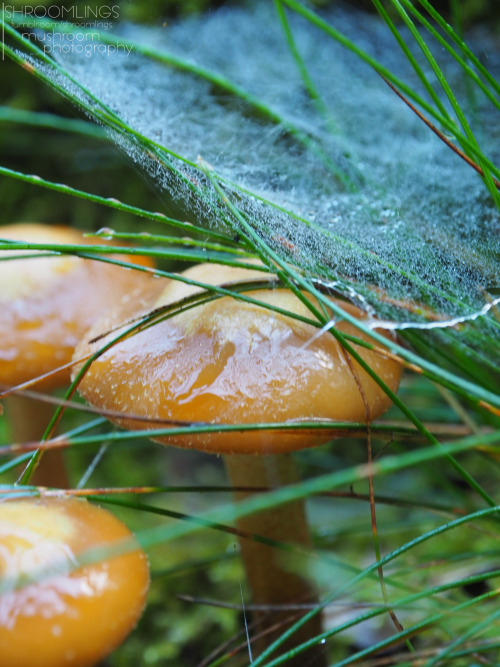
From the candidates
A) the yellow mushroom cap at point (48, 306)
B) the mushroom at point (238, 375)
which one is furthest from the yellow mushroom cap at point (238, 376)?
the yellow mushroom cap at point (48, 306)

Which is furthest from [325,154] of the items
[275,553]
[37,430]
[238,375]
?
[37,430]

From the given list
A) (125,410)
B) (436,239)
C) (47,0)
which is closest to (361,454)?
(436,239)

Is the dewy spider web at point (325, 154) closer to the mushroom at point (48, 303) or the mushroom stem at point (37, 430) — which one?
the mushroom at point (48, 303)

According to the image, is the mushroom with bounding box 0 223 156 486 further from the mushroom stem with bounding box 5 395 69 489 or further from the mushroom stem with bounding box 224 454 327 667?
the mushroom stem with bounding box 224 454 327 667

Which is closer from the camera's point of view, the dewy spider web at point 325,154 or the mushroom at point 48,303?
the dewy spider web at point 325,154

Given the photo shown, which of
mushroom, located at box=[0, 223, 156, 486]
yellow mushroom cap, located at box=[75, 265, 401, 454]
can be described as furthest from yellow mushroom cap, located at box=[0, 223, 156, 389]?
yellow mushroom cap, located at box=[75, 265, 401, 454]

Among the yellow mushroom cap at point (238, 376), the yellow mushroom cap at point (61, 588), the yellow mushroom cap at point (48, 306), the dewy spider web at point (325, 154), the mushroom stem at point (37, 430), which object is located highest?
the dewy spider web at point (325, 154)

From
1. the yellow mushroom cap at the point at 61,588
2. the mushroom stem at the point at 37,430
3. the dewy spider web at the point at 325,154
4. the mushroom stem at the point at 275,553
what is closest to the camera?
the yellow mushroom cap at the point at 61,588
